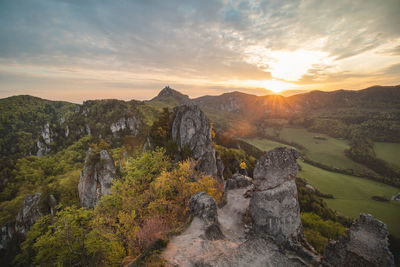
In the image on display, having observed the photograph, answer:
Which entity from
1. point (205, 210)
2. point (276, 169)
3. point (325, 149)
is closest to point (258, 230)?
point (205, 210)

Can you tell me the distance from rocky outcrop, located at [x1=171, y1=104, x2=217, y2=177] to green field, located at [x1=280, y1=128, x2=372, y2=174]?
116 m

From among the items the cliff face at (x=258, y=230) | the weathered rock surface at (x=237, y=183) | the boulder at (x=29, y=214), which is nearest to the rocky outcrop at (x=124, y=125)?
the boulder at (x=29, y=214)

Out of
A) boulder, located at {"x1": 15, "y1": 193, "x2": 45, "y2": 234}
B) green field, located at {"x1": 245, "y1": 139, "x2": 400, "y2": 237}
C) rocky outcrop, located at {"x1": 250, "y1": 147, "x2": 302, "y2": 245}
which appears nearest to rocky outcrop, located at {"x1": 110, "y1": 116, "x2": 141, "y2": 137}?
boulder, located at {"x1": 15, "y1": 193, "x2": 45, "y2": 234}

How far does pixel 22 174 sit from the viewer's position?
68312 mm

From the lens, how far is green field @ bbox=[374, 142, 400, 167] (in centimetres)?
Result: 10725

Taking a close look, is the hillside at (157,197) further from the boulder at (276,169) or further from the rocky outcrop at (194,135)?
the rocky outcrop at (194,135)

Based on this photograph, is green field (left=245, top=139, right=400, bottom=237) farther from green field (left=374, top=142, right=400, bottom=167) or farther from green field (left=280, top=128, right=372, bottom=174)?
green field (left=374, top=142, right=400, bottom=167)

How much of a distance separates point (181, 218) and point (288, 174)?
12.4m

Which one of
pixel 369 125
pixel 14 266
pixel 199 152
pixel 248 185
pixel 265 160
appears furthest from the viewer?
pixel 369 125

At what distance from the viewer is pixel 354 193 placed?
8212cm

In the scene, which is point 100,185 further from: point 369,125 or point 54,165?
point 369,125

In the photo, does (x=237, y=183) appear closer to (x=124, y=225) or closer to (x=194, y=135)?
(x=124, y=225)

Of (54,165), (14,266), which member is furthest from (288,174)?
(54,165)

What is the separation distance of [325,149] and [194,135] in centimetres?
14067
